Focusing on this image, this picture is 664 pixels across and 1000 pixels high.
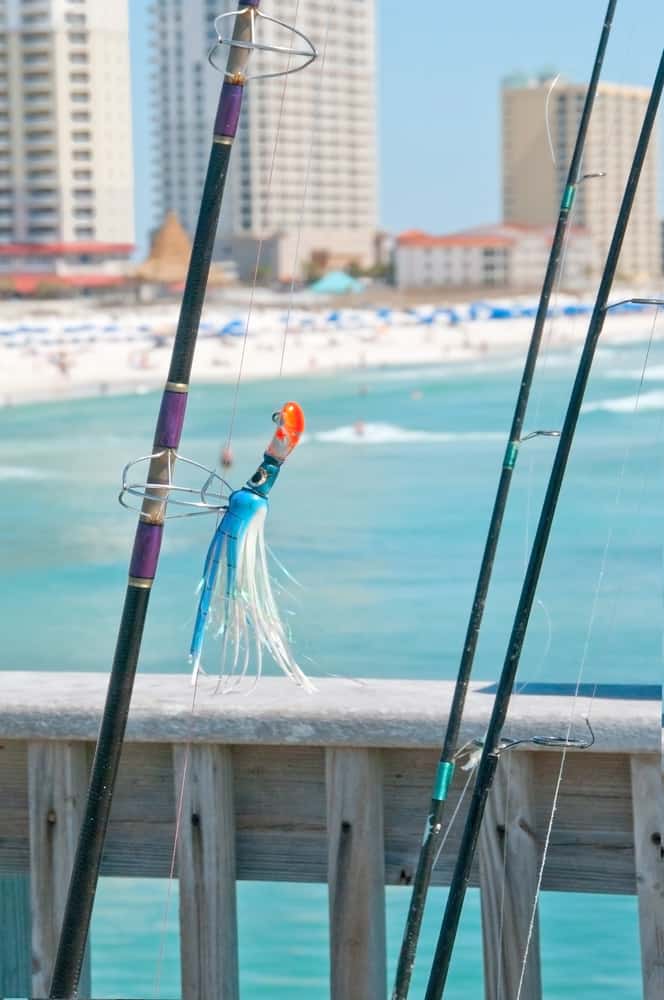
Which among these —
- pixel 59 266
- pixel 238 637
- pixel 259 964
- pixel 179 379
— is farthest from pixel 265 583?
pixel 59 266

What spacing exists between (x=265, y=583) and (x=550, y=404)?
52.9m

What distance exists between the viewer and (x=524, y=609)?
2.56 m

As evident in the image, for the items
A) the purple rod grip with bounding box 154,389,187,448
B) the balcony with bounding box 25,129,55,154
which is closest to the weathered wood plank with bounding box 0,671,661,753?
the purple rod grip with bounding box 154,389,187,448

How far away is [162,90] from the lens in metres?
126

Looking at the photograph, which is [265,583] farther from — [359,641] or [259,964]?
[359,641]

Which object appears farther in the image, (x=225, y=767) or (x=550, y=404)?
(x=550, y=404)

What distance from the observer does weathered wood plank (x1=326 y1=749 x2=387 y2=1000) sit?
2.70 metres

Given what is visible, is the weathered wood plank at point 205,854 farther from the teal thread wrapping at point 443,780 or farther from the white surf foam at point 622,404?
the white surf foam at point 622,404

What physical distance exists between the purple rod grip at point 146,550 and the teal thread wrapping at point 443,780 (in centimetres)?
50

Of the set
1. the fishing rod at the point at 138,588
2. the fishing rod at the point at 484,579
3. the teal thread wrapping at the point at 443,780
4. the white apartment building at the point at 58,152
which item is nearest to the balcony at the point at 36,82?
the white apartment building at the point at 58,152

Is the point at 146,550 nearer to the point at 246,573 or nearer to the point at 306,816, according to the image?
the point at 246,573

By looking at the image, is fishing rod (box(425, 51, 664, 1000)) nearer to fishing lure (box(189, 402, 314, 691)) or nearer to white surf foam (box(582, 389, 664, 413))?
fishing lure (box(189, 402, 314, 691))

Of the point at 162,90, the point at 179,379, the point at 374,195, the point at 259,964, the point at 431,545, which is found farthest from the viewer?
the point at 374,195

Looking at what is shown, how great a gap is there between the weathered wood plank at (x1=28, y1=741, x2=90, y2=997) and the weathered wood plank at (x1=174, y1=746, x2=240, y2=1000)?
0.57ft
